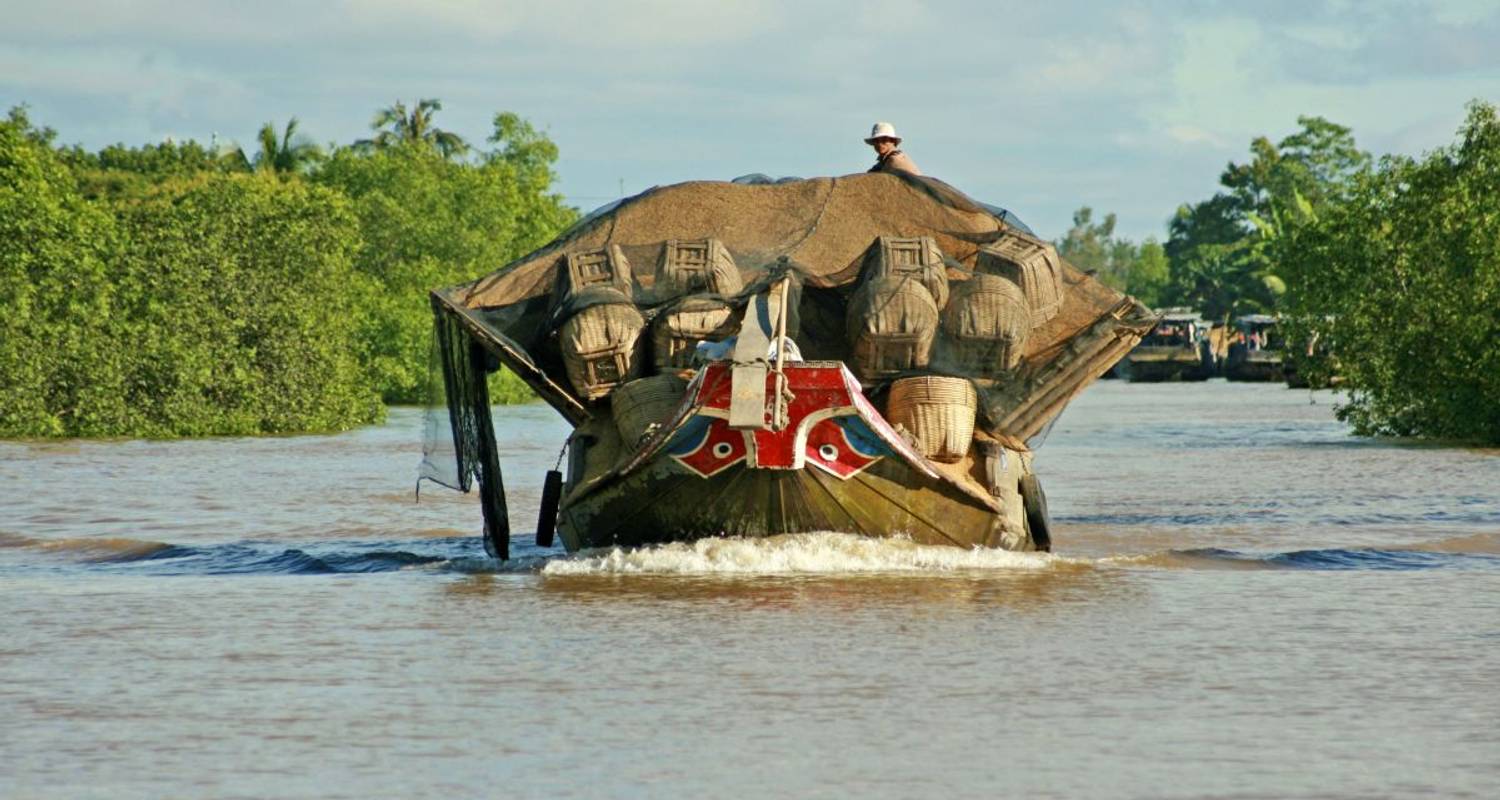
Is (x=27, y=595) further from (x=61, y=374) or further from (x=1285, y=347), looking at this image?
(x=1285, y=347)

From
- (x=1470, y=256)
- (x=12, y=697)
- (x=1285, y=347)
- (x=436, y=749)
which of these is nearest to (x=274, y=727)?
(x=436, y=749)

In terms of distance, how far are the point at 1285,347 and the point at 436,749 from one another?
1142 inches

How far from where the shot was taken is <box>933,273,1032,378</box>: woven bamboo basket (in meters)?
14.1

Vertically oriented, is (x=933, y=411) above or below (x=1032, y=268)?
below

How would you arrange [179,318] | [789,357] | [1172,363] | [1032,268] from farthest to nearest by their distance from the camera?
[1172,363] < [179,318] < [1032,268] < [789,357]

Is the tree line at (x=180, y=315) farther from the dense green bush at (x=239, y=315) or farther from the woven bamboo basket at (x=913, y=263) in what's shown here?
the woven bamboo basket at (x=913, y=263)

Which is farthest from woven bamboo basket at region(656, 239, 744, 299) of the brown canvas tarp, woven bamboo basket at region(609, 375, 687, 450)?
woven bamboo basket at region(609, 375, 687, 450)

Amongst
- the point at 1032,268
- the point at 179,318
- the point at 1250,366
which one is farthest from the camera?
the point at 1250,366

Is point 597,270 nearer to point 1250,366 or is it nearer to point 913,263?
point 913,263

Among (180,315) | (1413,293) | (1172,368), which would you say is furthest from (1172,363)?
(180,315)

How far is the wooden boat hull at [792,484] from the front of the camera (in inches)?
495

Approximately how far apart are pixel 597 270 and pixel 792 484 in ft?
8.65

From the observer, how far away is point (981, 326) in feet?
46.2

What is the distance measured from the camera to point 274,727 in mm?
8453
